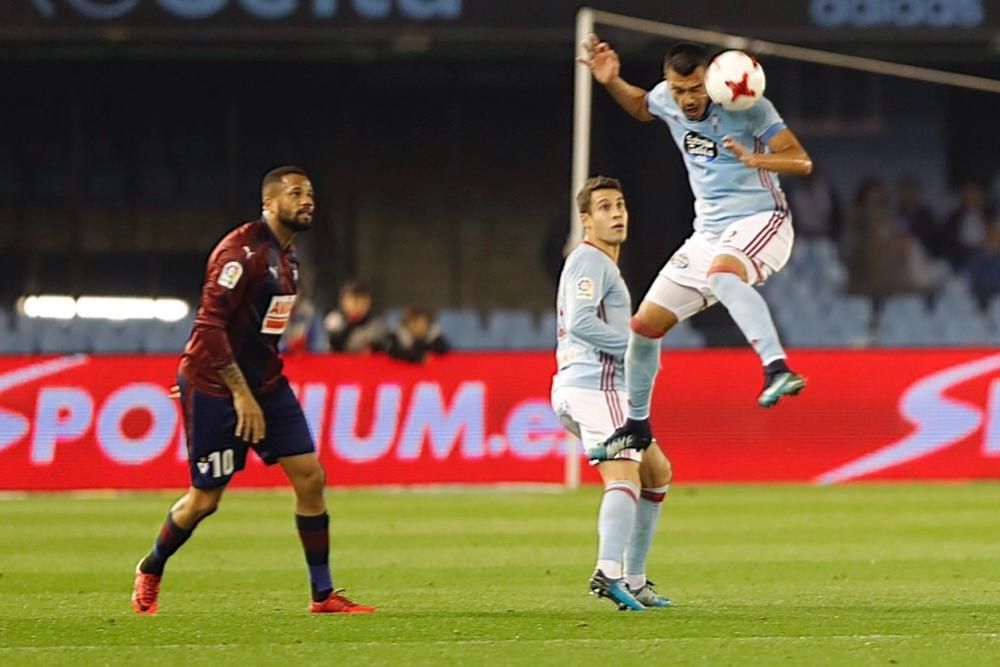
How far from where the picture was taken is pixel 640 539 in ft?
28.7

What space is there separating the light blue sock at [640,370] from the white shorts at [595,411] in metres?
0.15

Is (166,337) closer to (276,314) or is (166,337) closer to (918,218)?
(918,218)

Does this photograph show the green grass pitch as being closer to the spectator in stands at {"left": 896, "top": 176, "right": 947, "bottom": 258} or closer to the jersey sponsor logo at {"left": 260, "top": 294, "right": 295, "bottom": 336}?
the jersey sponsor logo at {"left": 260, "top": 294, "right": 295, "bottom": 336}

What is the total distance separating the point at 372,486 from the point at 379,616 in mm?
8899

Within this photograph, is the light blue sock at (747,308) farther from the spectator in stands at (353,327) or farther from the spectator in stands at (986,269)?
the spectator in stands at (986,269)

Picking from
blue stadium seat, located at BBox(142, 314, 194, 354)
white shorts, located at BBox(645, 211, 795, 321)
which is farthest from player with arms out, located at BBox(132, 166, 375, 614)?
blue stadium seat, located at BBox(142, 314, 194, 354)

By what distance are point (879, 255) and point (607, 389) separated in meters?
16.6

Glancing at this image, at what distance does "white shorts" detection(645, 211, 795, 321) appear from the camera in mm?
8328

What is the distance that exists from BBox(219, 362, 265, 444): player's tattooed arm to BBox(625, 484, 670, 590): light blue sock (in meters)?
1.85

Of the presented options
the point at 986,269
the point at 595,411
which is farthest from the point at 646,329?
the point at 986,269

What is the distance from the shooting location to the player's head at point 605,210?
8469 millimetres

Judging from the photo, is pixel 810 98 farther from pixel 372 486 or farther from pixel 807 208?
pixel 372 486

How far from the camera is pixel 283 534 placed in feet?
42.9

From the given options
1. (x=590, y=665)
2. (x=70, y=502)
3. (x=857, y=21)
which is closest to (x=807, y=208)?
(x=857, y=21)
